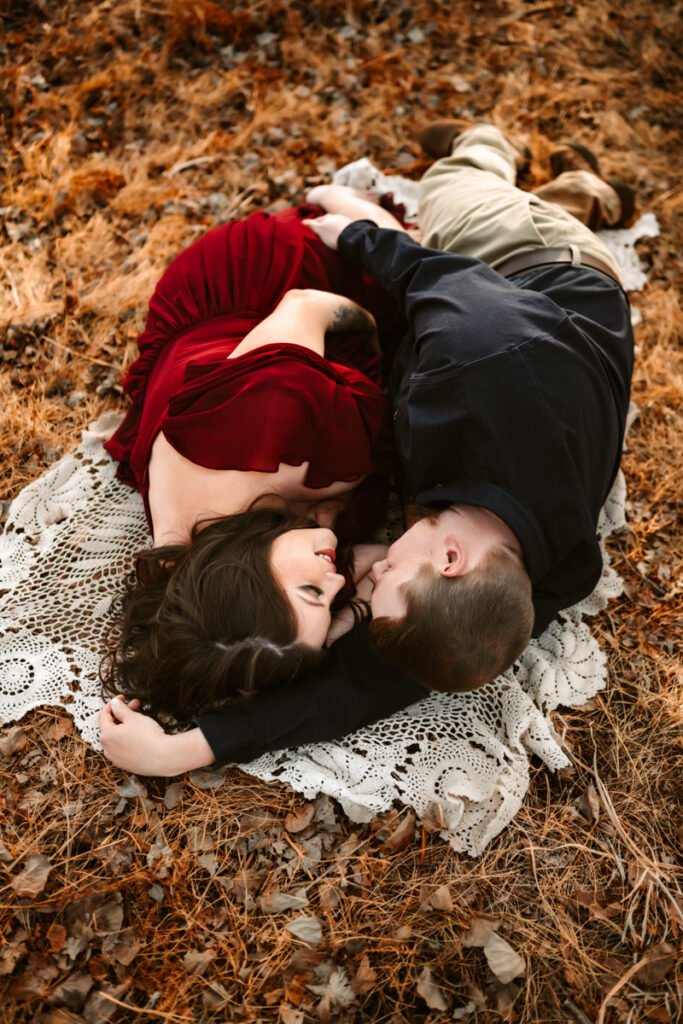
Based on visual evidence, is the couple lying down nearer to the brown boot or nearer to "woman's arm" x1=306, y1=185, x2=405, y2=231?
"woman's arm" x1=306, y1=185, x2=405, y2=231

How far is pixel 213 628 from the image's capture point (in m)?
2.55

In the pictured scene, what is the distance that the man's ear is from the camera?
8.22ft

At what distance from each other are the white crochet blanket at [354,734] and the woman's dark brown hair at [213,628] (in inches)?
14.4

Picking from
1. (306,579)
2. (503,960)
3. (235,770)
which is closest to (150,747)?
(235,770)

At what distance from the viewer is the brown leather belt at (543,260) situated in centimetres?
327

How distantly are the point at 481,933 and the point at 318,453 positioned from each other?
2.03 metres

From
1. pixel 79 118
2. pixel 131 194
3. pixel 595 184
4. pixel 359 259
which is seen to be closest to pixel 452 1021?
pixel 359 259

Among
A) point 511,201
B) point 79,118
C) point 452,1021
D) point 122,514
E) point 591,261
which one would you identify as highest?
point 79,118

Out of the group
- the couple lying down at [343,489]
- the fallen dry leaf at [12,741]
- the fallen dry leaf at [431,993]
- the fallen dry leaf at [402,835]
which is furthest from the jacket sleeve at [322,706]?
the fallen dry leaf at [431,993]

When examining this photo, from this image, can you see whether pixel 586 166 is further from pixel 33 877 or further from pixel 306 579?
pixel 33 877

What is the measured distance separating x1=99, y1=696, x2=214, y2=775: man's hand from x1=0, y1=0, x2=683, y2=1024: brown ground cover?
172 millimetres

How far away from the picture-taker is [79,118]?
184 inches

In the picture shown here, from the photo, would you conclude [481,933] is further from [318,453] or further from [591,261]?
[591,261]

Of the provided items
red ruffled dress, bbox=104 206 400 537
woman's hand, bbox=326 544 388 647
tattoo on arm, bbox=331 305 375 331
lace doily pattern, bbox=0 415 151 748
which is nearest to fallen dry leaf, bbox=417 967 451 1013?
woman's hand, bbox=326 544 388 647
